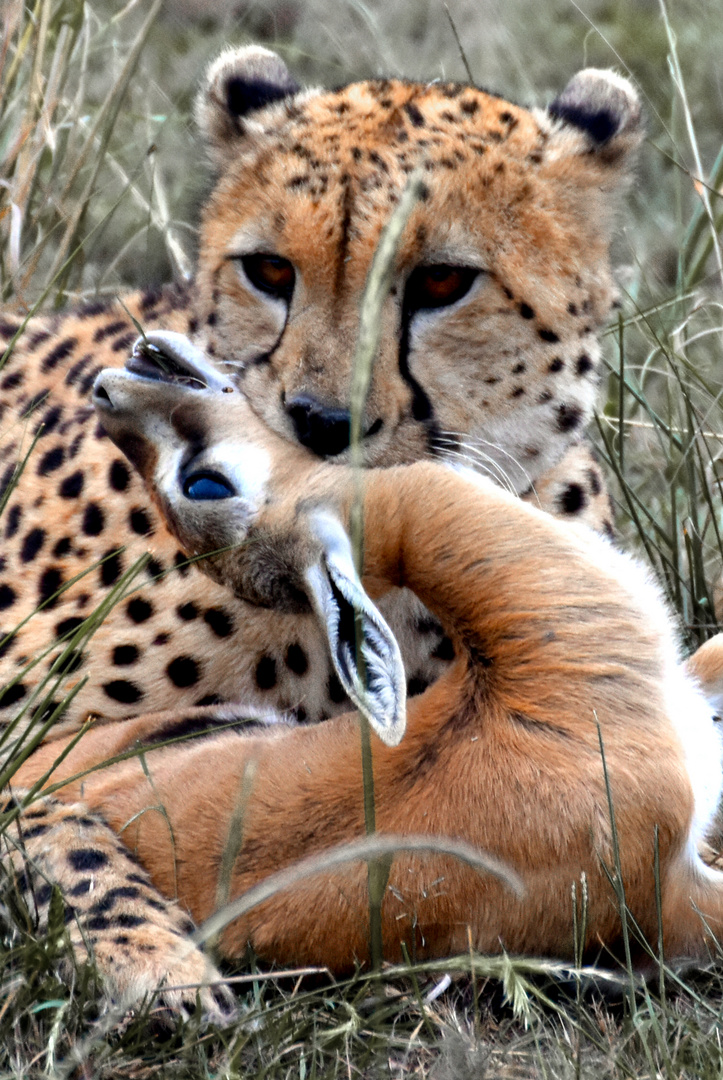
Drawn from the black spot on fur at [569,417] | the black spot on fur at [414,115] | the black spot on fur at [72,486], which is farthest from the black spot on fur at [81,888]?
the black spot on fur at [414,115]

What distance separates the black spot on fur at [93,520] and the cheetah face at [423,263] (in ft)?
1.13

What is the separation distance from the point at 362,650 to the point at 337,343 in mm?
820

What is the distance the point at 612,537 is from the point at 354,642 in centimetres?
121

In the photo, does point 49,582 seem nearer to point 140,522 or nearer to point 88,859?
point 140,522

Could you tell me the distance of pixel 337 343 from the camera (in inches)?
90.7

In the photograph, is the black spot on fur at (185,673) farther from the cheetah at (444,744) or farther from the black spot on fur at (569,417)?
the black spot on fur at (569,417)

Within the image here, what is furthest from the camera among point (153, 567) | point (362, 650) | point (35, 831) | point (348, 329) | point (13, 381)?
point (13, 381)

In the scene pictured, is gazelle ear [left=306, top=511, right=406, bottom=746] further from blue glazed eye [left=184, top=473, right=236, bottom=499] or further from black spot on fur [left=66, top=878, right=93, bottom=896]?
black spot on fur [left=66, top=878, right=93, bottom=896]

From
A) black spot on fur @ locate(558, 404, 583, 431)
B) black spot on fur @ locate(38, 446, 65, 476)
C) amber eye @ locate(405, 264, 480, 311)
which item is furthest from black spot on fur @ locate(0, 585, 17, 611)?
black spot on fur @ locate(558, 404, 583, 431)

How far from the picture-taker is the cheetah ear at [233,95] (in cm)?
271

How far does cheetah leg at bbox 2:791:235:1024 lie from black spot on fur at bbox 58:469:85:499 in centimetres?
71

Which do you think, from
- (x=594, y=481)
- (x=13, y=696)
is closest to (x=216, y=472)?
(x=13, y=696)

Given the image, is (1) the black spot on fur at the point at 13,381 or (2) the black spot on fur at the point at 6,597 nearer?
(2) the black spot on fur at the point at 6,597

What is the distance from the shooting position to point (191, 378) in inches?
79.6
